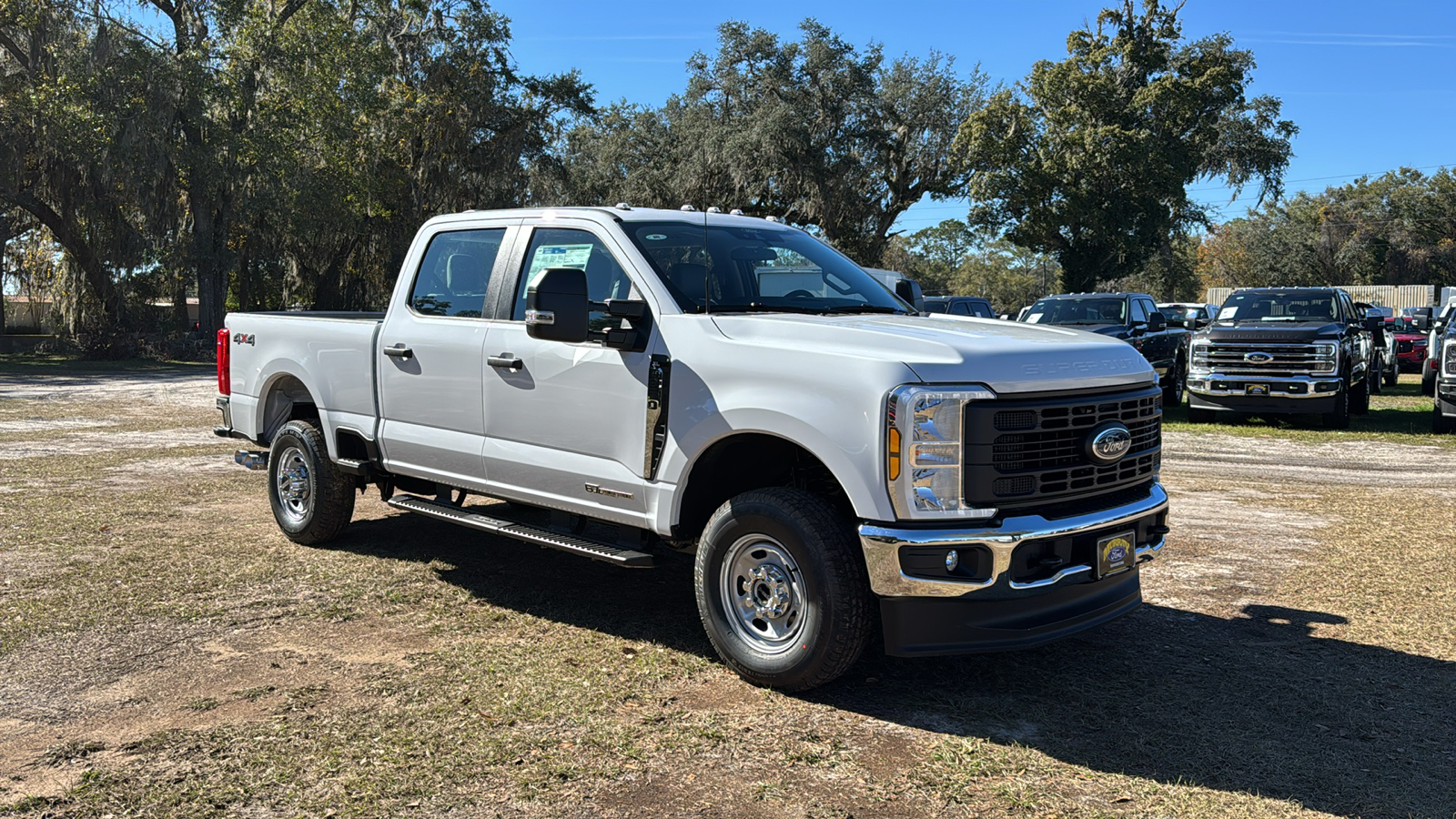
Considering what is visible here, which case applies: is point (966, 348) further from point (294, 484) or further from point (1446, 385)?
point (1446, 385)

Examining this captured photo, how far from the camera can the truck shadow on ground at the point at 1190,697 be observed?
13.6 feet

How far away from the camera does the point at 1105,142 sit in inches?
1624

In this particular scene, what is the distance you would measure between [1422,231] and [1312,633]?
79.0 m

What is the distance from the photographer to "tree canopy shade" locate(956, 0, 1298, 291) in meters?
41.9

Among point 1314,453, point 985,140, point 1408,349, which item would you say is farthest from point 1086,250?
point 1314,453

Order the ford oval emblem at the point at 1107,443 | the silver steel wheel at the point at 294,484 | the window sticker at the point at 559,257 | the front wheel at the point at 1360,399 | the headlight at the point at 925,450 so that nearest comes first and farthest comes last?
the headlight at the point at 925,450, the ford oval emblem at the point at 1107,443, the window sticker at the point at 559,257, the silver steel wheel at the point at 294,484, the front wheel at the point at 1360,399

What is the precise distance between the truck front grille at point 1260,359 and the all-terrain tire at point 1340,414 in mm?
578

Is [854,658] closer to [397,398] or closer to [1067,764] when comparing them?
[1067,764]

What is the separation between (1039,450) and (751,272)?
75.5 inches

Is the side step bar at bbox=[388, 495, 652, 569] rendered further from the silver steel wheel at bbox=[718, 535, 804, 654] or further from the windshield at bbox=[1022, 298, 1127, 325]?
the windshield at bbox=[1022, 298, 1127, 325]

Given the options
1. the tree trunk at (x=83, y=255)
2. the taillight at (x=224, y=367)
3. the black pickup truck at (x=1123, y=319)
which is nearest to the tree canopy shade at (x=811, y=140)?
the tree trunk at (x=83, y=255)

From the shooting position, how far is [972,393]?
445 cm

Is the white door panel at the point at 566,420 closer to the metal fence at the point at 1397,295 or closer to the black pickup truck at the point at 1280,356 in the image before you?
the black pickup truck at the point at 1280,356

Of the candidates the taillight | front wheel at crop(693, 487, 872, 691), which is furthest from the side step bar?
the taillight
